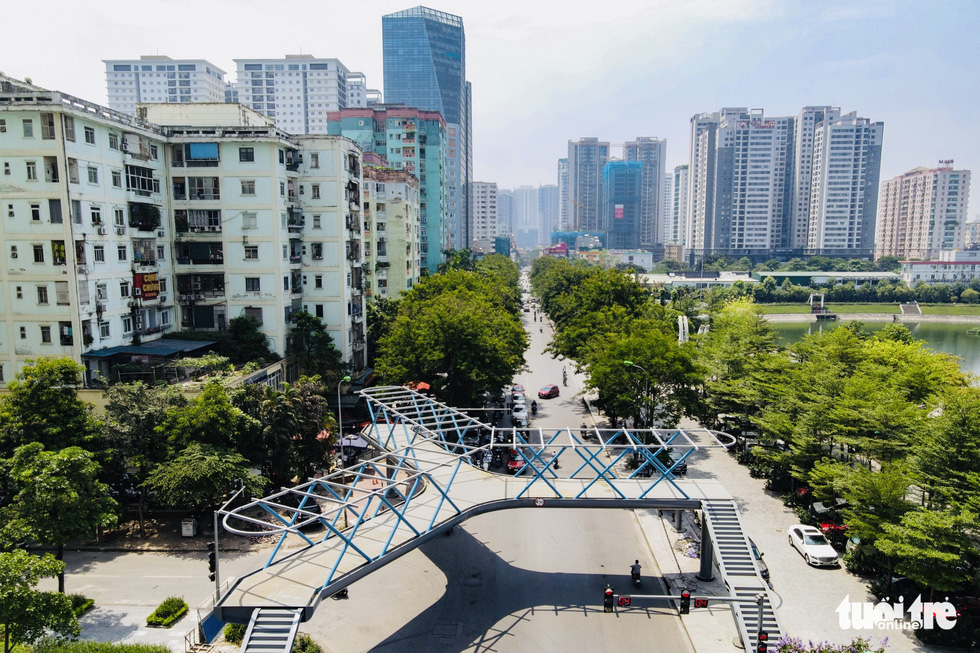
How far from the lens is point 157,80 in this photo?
142 meters

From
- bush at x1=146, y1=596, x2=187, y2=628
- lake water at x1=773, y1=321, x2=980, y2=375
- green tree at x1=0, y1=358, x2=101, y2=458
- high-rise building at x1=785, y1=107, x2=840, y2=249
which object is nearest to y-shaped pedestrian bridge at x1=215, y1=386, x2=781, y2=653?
bush at x1=146, y1=596, x2=187, y2=628

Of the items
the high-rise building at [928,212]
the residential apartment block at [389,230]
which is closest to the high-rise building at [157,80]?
the residential apartment block at [389,230]

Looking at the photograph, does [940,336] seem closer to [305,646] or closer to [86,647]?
[305,646]

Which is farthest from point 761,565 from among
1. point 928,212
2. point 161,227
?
point 928,212

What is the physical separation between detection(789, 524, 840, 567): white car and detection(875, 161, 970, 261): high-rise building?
16574cm

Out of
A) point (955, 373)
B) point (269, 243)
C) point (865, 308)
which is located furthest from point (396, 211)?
point (865, 308)

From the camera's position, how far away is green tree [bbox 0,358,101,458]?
2292cm

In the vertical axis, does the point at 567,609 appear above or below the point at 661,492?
below

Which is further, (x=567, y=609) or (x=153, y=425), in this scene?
(x=153, y=425)

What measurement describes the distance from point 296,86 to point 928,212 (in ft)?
541

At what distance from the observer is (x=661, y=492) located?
72.8 ft

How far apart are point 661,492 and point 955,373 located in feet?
81.5

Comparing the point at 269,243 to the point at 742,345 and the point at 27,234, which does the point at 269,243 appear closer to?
the point at 27,234

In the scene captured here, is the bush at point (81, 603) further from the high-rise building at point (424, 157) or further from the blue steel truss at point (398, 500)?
the high-rise building at point (424, 157)
